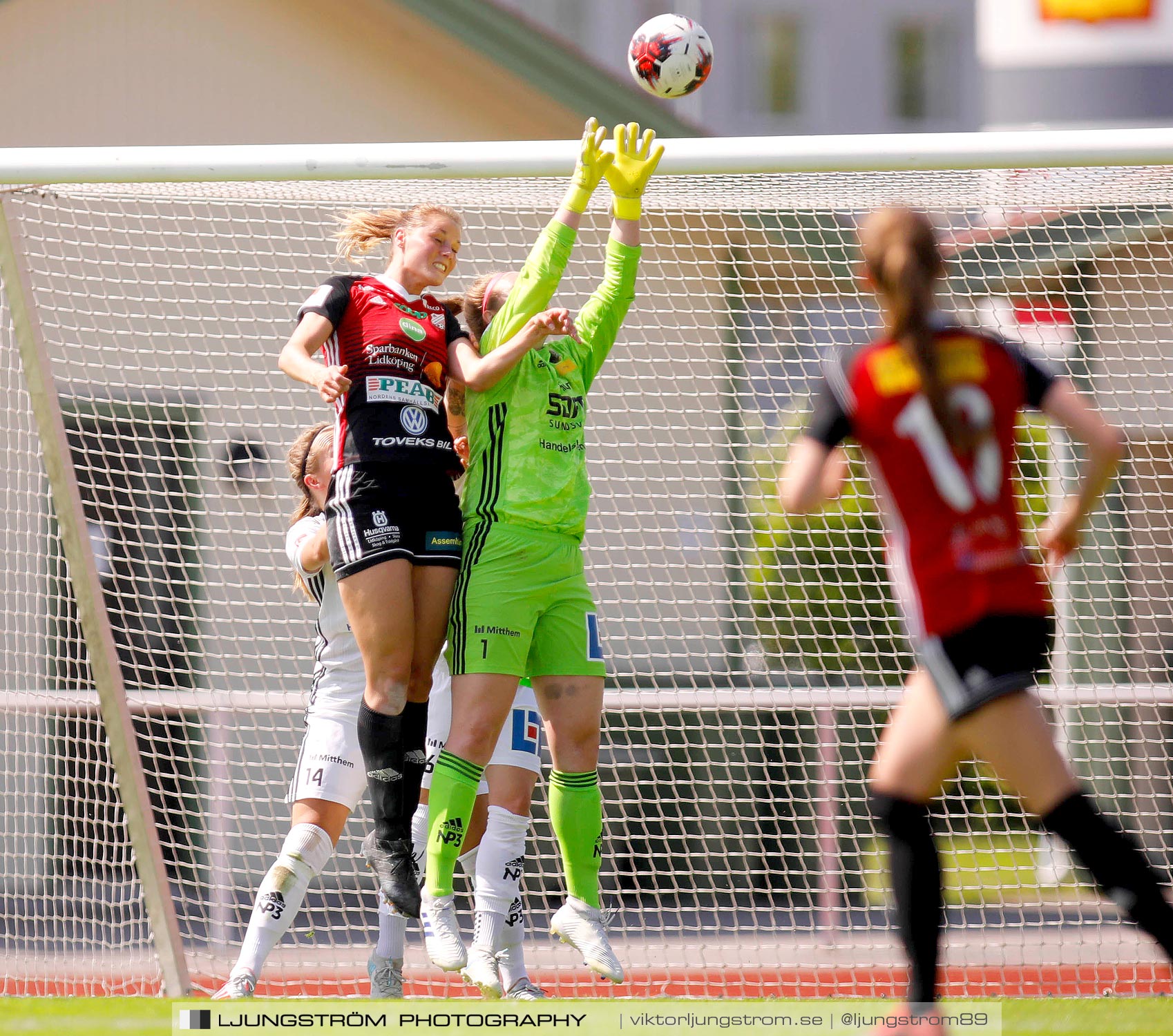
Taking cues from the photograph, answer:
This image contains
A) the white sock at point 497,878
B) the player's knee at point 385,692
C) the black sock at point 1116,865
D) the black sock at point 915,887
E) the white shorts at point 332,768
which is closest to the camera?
the black sock at point 1116,865

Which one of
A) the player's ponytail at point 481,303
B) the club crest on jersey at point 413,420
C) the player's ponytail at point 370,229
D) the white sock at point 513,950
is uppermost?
the player's ponytail at point 370,229

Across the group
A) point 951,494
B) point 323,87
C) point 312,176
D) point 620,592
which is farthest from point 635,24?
point 951,494

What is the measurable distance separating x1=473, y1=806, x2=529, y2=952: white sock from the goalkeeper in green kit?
1.9 inches

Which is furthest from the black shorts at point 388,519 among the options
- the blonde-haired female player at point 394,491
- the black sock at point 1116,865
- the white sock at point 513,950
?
the black sock at point 1116,865

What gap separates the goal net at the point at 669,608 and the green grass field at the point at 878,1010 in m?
0.67

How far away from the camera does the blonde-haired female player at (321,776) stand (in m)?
3.83

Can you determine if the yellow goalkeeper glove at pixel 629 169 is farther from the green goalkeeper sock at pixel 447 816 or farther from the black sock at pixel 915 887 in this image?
the black sock at pixel 915 887

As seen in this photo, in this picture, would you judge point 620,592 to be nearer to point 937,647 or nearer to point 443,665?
point 443,665

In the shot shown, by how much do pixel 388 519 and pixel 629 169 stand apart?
46.3 inches

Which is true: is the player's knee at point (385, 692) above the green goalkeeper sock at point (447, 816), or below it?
above

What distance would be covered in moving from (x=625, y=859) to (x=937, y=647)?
184 inches

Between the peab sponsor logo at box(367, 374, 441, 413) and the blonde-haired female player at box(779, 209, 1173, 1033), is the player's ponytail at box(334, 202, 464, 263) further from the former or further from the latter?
the blonde-haired female player at box(779, 209, 1173, 1033)

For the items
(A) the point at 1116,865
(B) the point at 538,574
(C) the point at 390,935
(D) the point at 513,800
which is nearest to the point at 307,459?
(B) the point at 538,574

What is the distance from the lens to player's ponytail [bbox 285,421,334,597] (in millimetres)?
4160
